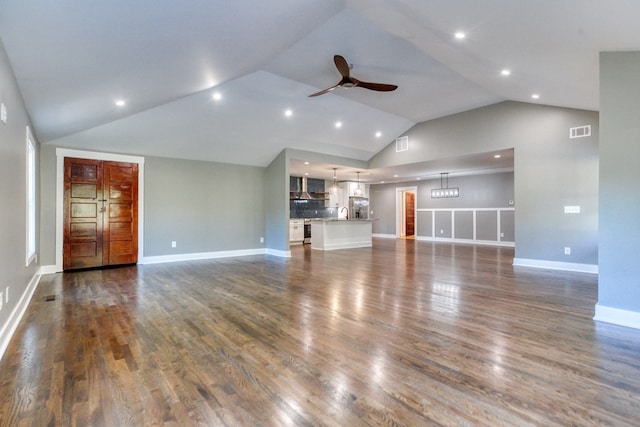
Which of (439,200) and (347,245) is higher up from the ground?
(439,200)

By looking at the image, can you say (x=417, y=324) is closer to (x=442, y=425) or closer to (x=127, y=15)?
(x=442, y=425)

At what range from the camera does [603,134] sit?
2951mm

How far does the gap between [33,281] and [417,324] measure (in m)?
5.17

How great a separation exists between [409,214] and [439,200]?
205cm

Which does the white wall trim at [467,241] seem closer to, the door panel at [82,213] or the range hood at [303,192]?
the range hood at [303,192]

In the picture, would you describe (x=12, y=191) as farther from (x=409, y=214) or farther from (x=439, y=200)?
(x=409, y=214)

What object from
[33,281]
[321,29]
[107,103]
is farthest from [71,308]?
[321,29]

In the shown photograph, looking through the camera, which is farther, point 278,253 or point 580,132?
point 278,253

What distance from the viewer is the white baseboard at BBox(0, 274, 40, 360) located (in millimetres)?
2407

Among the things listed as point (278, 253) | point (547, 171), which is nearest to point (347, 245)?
point (278, 253)

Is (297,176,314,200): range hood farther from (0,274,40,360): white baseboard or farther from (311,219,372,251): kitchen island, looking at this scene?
(0,274,40,360): white baseboard

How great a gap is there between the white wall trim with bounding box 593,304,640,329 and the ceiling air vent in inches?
224

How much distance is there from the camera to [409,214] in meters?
13.2

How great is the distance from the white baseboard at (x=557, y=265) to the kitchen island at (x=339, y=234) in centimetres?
441
